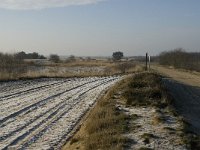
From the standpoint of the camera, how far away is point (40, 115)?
18.9 m

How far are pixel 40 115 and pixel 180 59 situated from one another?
71.1m

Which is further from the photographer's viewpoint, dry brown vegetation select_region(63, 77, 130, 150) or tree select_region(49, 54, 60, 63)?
tree select_region(49, 54, 60, 63)

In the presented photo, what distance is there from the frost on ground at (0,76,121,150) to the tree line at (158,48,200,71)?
53732 millimetres

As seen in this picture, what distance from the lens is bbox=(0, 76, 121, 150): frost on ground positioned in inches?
552

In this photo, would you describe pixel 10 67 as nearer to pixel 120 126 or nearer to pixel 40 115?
pixel 40 115

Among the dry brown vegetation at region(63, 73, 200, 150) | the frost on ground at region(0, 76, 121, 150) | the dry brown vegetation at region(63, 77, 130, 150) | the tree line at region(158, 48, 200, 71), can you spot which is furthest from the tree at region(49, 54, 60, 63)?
the dry brown vegetation at region(63, 77, 130, 150)

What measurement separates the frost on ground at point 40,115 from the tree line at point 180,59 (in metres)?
53.7

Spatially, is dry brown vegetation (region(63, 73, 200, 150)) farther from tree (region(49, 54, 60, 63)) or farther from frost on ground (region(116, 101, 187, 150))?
tree (region(49, 54, 60, 63))

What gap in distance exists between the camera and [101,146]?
11.9 meters

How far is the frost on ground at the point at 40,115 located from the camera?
1402cm

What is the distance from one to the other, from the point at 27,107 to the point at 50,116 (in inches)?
114

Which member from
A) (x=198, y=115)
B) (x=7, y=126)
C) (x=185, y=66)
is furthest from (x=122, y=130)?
(x=185, y=66)

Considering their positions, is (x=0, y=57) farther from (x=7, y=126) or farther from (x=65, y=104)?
(x=7, y=126)

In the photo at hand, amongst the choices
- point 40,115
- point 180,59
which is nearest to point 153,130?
point 40,115
